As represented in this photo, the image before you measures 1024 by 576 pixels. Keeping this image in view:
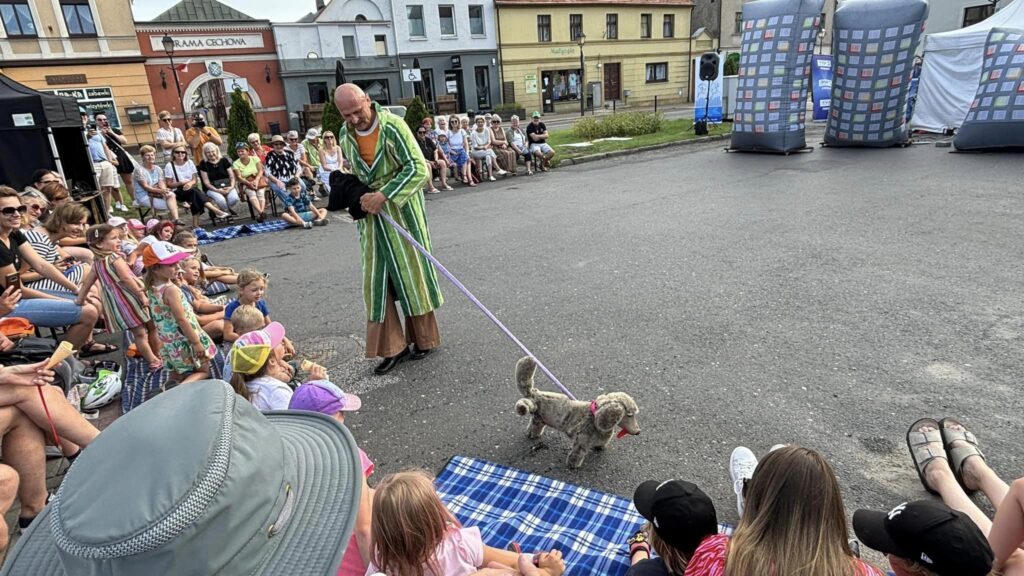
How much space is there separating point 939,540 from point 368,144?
3850 mm

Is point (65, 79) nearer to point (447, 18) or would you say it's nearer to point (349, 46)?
point (349, 46)

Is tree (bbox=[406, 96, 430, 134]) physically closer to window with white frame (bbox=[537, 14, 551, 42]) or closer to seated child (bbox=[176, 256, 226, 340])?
seated child (bbox=[176, 256, 226, 340])

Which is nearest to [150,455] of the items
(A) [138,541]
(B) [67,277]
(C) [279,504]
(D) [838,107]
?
(A) [138,541]

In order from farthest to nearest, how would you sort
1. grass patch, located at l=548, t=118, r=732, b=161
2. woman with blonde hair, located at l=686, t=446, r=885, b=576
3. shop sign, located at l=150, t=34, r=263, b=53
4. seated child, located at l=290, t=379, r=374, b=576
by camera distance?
shop sign, located at l=150, t=34, r=263, b=53 → grass patch, located at l=548, t=118, r=732, b=161 → seated child, located at l=290, t=379, r=374, b=576 → woman with blonde hair, located at l=686, t=446, r=885, b=576

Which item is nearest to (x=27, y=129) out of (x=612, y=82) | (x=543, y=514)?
(x=543, y=514)

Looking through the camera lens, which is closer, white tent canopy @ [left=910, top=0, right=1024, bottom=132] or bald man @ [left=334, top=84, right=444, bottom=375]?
bald man @ [left=334, top=84, right=444, bottom=375]

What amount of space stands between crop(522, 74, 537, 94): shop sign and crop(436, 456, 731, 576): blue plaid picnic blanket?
38.0 metres

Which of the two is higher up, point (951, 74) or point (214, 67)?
point (214, 67)

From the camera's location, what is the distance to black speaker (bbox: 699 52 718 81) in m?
17.9

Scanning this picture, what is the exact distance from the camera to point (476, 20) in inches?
1437

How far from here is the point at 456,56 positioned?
1422 inches

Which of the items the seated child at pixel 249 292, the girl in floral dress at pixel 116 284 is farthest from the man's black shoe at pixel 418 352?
the girl in floral dress at pixel 116 284

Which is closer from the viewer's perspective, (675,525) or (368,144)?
(675,525)

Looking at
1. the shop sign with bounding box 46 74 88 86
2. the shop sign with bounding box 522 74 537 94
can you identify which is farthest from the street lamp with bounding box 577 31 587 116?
the shop sign with bounding box 46 74 88 86
